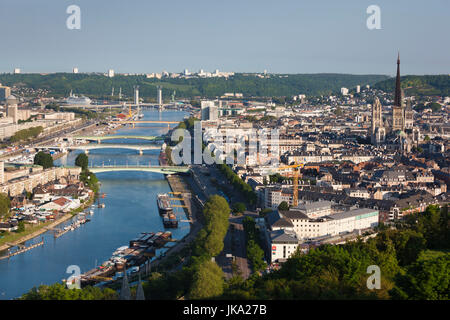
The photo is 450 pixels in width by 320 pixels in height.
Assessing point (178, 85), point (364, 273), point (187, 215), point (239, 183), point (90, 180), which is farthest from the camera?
point (178, 85)

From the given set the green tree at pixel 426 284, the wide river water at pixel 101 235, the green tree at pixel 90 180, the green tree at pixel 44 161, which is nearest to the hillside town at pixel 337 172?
the wide river water at pixel 101 235

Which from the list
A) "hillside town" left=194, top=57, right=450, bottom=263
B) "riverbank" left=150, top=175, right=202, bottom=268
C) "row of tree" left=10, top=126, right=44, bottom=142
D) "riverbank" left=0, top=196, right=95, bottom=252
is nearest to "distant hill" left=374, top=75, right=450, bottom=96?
"hillside town" left=194, top=57, right=450, bottom=263

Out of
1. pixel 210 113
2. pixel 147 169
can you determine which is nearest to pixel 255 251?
pixel 147 169

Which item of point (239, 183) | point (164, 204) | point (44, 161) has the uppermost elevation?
point (44, 161)

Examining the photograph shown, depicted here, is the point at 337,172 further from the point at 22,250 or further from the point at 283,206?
the point at 22,250

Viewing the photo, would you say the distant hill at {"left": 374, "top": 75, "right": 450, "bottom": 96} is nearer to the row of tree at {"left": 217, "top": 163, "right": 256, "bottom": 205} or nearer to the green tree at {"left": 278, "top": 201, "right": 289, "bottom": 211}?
the row of tree at {"left": 217, "top": 163, "right": 256, "bottom": 205}

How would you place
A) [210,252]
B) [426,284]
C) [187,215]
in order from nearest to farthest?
[426,284] < [210,252] < [187,215]
